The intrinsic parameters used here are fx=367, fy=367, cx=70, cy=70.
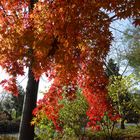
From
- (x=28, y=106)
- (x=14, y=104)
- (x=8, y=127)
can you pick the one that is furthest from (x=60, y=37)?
(x=14, y=104)

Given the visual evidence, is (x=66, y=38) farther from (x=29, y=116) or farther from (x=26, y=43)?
(x=29, y=116)

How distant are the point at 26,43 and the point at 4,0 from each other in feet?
6.32

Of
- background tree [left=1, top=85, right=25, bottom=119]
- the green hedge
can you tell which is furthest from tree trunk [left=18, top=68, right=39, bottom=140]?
background tree [left=1, top=85, right=25, bottom=119]

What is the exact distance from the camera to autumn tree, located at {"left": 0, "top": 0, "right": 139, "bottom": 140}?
724 cm

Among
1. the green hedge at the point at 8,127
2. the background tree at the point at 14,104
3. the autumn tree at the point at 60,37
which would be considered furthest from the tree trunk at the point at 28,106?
the background tree at the point at 14,104

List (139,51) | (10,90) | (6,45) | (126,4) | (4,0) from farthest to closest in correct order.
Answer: (139,51) → (10,90) → (4,0) → (6,45) → (126,4)

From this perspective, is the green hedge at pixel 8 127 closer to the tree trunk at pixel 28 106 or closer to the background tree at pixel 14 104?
the background tree at pixel 14 104

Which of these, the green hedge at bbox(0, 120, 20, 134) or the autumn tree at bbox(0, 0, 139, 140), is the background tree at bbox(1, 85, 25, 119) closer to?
the green hedge at bbox(0, 120, 20, 134)

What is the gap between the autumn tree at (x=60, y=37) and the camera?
23.7 ft

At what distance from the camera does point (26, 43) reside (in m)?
7.91

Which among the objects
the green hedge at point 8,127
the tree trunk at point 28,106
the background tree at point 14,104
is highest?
the background tree at point 14,104

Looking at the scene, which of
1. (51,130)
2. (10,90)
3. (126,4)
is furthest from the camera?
(51,130)

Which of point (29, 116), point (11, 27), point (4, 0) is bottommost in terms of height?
point (29, 116)

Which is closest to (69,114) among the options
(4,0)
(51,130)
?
(51,130)
